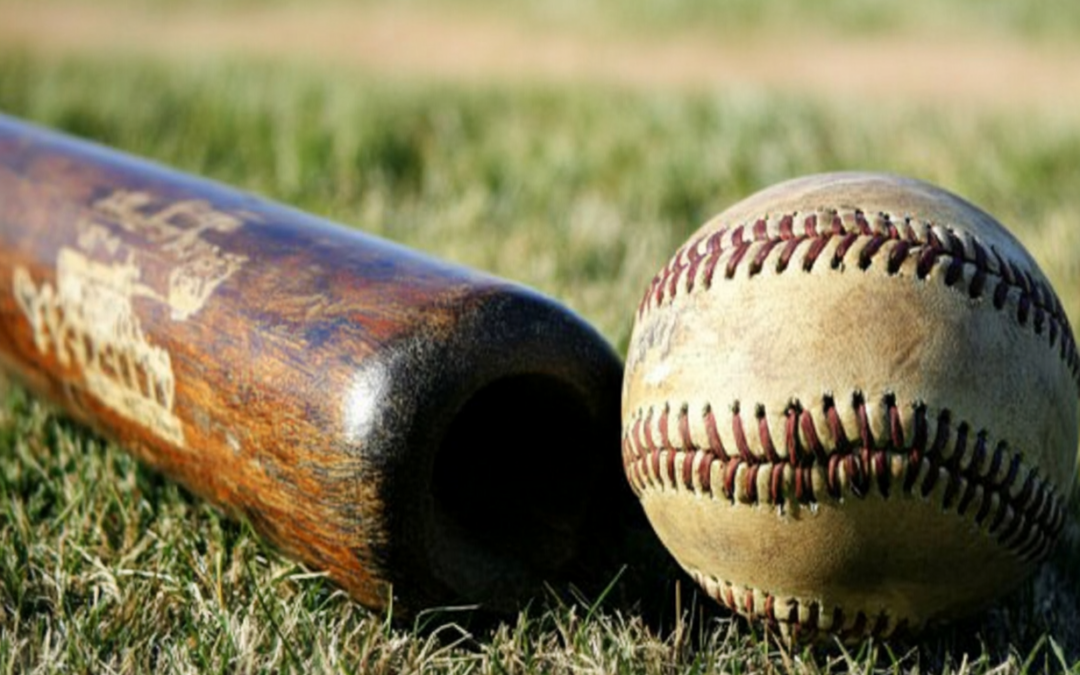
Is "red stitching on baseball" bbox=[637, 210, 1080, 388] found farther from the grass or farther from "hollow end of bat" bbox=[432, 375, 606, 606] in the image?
the grass

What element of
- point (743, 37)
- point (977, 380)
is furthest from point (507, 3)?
point (977, 380)

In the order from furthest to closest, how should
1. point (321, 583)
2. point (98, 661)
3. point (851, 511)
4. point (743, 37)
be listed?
1. point (743, 37)
2. point (321, 583)
3. point (98, 661)
4. point (851, 511)

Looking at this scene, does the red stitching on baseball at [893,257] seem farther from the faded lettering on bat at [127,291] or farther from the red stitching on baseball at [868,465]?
the faded lettering on bat at [127,291]

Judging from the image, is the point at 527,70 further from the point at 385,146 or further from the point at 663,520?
the point at 663,520

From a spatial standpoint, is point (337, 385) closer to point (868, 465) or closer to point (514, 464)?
point (514, 464)

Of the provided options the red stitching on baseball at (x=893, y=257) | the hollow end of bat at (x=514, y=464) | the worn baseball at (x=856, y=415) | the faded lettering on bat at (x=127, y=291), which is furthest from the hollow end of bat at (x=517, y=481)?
the faded lettering on bat at (x=127, y=291)

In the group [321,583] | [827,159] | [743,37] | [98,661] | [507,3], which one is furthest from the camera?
[507,3]

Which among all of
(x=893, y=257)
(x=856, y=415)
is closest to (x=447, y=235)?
(x=893, y=257)
